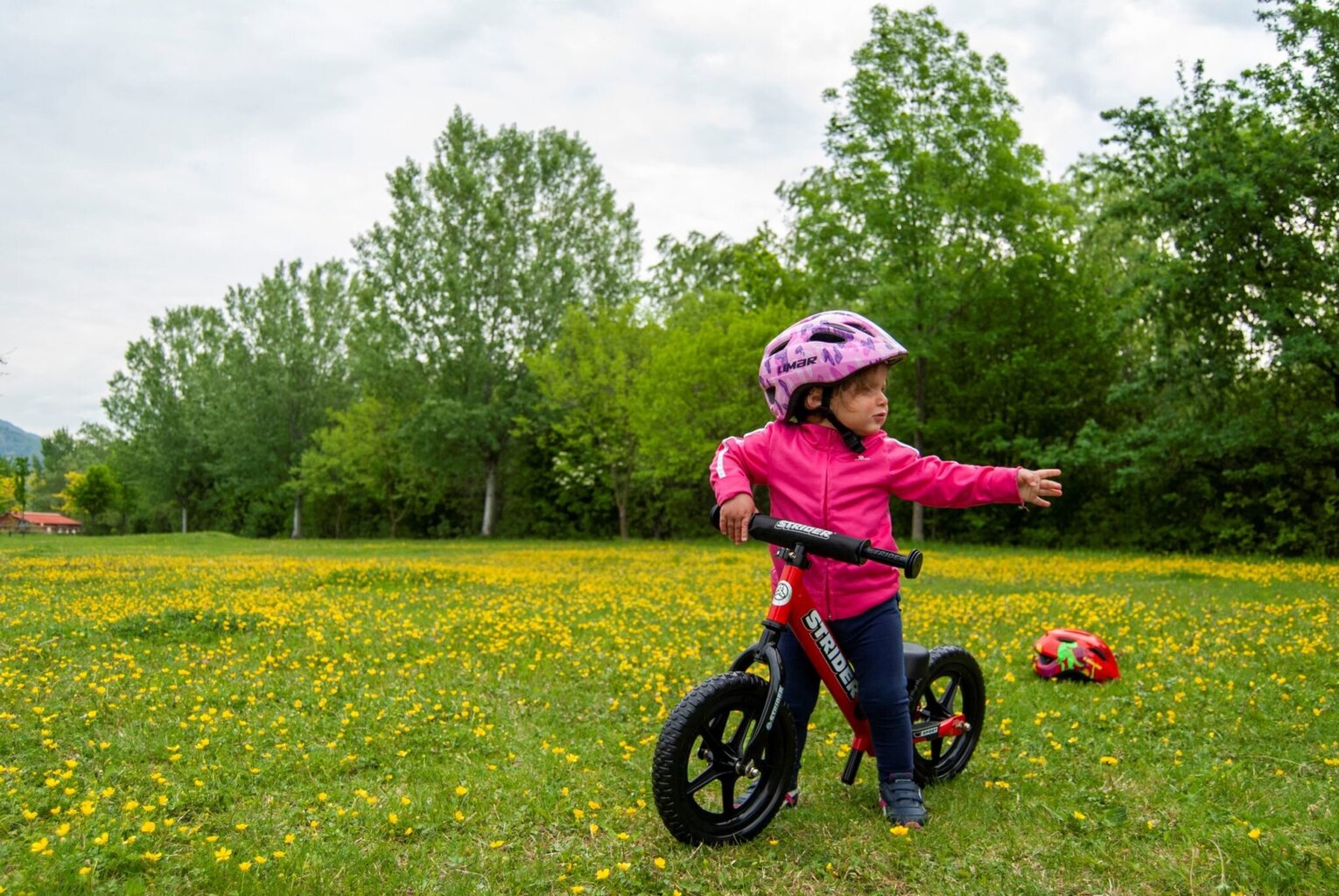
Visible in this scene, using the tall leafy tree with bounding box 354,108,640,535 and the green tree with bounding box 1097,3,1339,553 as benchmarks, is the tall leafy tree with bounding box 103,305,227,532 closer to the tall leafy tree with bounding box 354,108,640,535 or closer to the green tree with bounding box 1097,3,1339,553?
the tall leafy tree with bounding box 354,108,640,535

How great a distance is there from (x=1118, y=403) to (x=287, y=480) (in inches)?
1894

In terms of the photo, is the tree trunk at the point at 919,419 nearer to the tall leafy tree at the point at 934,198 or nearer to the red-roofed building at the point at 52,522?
the tall leafy tree at the point at 934,198

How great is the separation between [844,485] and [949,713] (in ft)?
6.47

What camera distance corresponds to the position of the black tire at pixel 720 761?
12.4ft

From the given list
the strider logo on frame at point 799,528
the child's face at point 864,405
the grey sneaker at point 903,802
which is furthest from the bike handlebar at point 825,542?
the grey sneaker at point 903,802

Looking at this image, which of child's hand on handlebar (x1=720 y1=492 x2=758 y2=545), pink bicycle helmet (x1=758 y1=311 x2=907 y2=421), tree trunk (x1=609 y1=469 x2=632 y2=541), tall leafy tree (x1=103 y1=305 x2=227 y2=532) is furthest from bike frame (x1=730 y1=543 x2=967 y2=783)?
tall leafy tree (x1=103 y1=305 x2=227 y2=532)

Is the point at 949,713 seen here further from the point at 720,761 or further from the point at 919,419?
the point at 919,419

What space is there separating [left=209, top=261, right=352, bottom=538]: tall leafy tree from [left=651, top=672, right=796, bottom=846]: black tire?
177 feet

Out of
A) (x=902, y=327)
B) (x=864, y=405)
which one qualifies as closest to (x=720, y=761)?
(x=864, y=405)

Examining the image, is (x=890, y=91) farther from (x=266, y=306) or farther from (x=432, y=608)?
(x=266, y=306)

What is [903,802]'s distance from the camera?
4.31m

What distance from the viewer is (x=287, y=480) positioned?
56781 mm

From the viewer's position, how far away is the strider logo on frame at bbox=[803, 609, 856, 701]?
409 centimetres

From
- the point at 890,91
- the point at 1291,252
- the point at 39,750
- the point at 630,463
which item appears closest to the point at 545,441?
the point at 630,463
